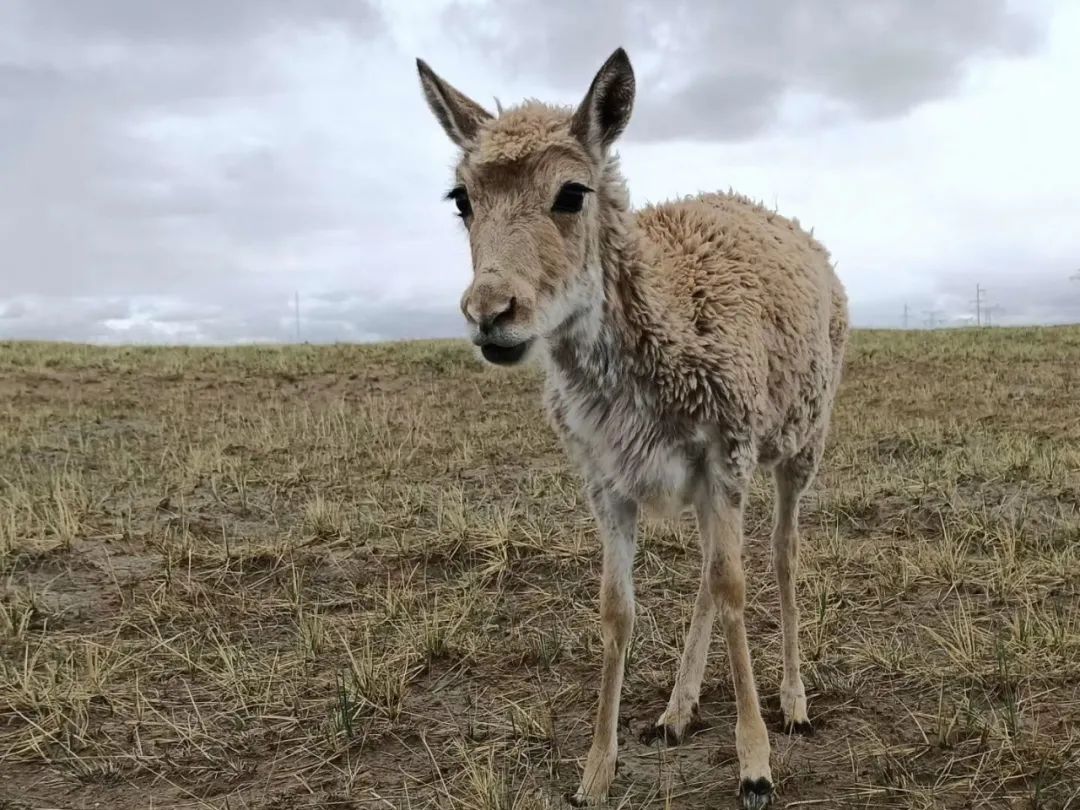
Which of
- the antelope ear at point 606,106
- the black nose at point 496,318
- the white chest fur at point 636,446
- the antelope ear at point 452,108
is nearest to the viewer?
the black nose at point 496,318

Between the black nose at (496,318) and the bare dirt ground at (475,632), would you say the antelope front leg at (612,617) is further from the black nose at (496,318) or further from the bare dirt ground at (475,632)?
the black nose at (496,318)

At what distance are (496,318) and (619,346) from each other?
860 millimetres

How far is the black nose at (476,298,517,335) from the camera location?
3.02 metres

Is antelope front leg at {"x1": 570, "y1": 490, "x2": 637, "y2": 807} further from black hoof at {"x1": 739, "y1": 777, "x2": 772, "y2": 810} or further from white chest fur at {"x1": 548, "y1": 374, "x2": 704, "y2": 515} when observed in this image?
black hoof at {"x1": 739, "y1": 777, "x2": 772, "y2": 810}

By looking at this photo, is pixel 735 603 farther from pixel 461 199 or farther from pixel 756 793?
pixel 461 199

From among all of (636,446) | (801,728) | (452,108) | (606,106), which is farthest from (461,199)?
(801,728)

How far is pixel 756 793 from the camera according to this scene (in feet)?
11.4

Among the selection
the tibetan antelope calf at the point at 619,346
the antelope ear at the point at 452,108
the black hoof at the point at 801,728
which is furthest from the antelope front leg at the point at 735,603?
the antelope ear at the point at 452,108

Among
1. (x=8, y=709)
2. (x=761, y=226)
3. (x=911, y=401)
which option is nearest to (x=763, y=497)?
(x=761, y=226)

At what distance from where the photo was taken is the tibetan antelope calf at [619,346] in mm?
3383

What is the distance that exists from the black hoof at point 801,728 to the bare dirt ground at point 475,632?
9 cm

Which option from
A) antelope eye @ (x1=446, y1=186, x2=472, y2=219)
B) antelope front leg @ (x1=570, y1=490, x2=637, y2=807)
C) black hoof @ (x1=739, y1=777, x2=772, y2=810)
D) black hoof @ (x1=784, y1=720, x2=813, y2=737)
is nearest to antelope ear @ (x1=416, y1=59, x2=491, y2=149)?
antelope eye @ (x1=446, y1=186, x2=472, y2=219)

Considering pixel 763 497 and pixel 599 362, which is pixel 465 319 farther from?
pixel 763 497

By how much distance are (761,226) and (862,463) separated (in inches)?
200
